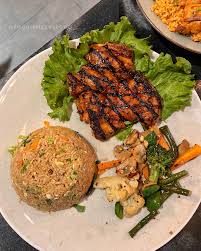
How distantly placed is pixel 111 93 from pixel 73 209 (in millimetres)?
845

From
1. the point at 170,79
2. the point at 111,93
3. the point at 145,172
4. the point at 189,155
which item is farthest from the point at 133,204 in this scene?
the point at 170,79

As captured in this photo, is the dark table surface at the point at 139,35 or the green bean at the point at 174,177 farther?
the dark table surface at the point at 139,35

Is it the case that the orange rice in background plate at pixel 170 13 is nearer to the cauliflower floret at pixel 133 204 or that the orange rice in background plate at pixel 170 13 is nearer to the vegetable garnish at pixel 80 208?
the cauliflower floret at pixel 133 204

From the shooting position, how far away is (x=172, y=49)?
358 cm

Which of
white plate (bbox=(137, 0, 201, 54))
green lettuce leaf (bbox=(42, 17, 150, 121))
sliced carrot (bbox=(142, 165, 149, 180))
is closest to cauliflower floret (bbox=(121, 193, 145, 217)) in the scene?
sliced carrot (bbox=(142, 165, 149, 180))

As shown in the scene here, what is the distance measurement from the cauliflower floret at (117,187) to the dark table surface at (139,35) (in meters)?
0.62

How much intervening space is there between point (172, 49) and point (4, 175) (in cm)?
157

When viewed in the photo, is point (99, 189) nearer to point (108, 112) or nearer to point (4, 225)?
point (108, 112)

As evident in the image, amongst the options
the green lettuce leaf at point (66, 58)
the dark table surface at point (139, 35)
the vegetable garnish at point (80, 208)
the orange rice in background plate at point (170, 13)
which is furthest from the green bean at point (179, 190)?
the orange rice in background plate at point (170, 13)

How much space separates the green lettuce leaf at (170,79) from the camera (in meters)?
3.23

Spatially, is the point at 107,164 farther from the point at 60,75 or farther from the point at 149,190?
the point at 60,75

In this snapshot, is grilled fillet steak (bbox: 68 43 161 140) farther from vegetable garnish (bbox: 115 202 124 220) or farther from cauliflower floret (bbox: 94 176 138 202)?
vegetable garnish (bbox: 115 202 124 220)

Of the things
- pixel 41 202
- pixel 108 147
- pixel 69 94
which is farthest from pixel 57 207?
pixel 69 94

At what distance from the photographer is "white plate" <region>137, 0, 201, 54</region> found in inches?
131
